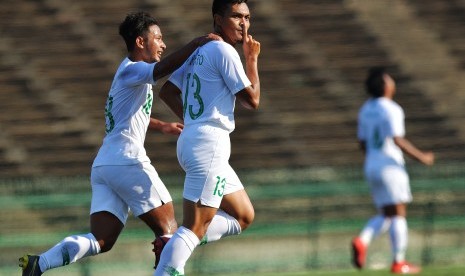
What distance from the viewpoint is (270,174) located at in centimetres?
1339

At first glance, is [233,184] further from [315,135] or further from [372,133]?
[315,135]

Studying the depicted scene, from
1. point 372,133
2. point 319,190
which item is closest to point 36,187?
point 319,190

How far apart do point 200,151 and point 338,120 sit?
8.86 meters

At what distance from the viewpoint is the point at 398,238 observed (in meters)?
8.59

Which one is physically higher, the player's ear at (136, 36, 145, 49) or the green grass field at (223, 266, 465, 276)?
the player's ear at (136, 36, 145, 49)

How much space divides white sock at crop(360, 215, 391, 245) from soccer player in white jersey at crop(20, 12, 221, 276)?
2.23 metres

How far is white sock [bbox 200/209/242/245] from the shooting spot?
6.33m

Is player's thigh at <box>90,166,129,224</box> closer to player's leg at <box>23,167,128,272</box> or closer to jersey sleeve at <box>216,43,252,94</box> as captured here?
player's leg at <box>23,167,128,272</box>

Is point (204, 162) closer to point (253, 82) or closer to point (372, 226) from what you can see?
point (253, 82)

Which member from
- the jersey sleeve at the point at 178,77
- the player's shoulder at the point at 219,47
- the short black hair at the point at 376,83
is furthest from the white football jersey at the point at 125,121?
the short black hair at the point at 376,83

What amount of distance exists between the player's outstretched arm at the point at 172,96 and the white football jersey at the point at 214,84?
1.49 feet

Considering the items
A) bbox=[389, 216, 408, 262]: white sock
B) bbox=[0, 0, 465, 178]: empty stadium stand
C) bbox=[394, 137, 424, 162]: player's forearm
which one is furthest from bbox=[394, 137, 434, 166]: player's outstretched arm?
bbox=[0, 0, 465, 178]: empty stadium stand

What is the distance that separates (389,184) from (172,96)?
2.89 m

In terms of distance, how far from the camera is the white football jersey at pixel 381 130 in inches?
342
